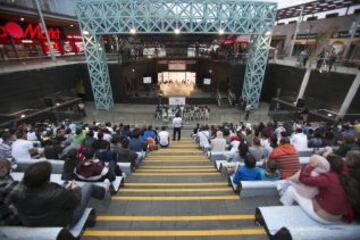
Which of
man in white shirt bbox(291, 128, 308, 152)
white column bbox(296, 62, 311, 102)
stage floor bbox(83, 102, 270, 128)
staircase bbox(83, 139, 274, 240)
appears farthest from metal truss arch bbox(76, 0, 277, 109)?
staircase bbox(83, 139, 274, 240)

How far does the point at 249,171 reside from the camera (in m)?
3.56

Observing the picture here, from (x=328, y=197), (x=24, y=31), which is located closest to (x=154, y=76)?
(x=24, y=31)

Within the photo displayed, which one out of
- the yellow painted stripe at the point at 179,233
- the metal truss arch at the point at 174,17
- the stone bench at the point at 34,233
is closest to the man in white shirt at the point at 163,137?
the yellow painted stripe at the point at 179,233

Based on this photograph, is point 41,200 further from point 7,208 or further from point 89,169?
point 89,169

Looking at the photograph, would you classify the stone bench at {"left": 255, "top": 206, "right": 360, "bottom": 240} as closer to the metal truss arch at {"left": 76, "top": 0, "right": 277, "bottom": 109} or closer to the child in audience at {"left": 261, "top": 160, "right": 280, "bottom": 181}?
the child in audience at {"left": 261, "top": 160, "right": 280, "bottom": 181}

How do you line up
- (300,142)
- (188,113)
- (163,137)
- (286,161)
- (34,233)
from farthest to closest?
(188,113) < (163,137) < (300,142) < (286,161) < (34,233)

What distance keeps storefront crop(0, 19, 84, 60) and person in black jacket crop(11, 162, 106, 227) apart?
20.2 m

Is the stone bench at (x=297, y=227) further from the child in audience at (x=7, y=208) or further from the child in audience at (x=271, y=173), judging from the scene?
the child in audience at (x=7, y=208)

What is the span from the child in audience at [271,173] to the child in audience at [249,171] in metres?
0.14

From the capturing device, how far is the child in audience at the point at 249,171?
349cm

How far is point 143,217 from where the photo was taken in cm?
296

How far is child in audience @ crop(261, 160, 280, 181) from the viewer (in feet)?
11.8

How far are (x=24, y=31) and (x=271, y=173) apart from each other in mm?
24781

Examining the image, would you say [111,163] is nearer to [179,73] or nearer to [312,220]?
[312,220]
